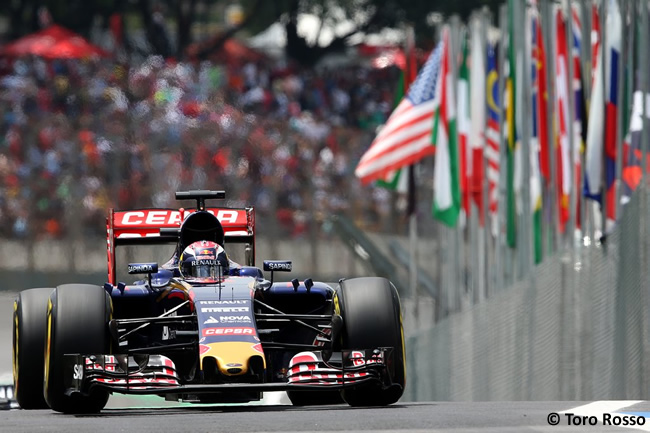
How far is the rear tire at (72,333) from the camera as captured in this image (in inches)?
392

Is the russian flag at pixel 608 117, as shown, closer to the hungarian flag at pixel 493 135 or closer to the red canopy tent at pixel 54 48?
the hungarian flag at pixel 493 135

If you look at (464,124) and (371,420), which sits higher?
(464,124)

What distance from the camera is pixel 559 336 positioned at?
50.3 ft

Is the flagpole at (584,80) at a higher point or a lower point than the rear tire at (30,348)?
higher

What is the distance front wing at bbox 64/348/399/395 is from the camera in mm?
9609

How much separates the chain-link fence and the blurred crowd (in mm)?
9106

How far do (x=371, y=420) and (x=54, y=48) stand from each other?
26.8 metres

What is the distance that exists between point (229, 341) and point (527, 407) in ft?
5.50

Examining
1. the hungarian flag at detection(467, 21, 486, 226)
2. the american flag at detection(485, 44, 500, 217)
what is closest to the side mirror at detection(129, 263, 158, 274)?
the american flag at detection(485, 44, 500, 217)

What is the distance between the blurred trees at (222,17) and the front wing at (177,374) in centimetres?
2978

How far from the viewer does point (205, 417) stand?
9.41 m

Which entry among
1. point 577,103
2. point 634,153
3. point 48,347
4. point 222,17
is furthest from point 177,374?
point 222,17

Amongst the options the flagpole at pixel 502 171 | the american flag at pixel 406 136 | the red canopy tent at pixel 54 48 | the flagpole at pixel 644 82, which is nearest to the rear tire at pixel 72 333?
the flagpole at pixel 644 82

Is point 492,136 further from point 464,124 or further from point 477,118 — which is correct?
point 464,124
